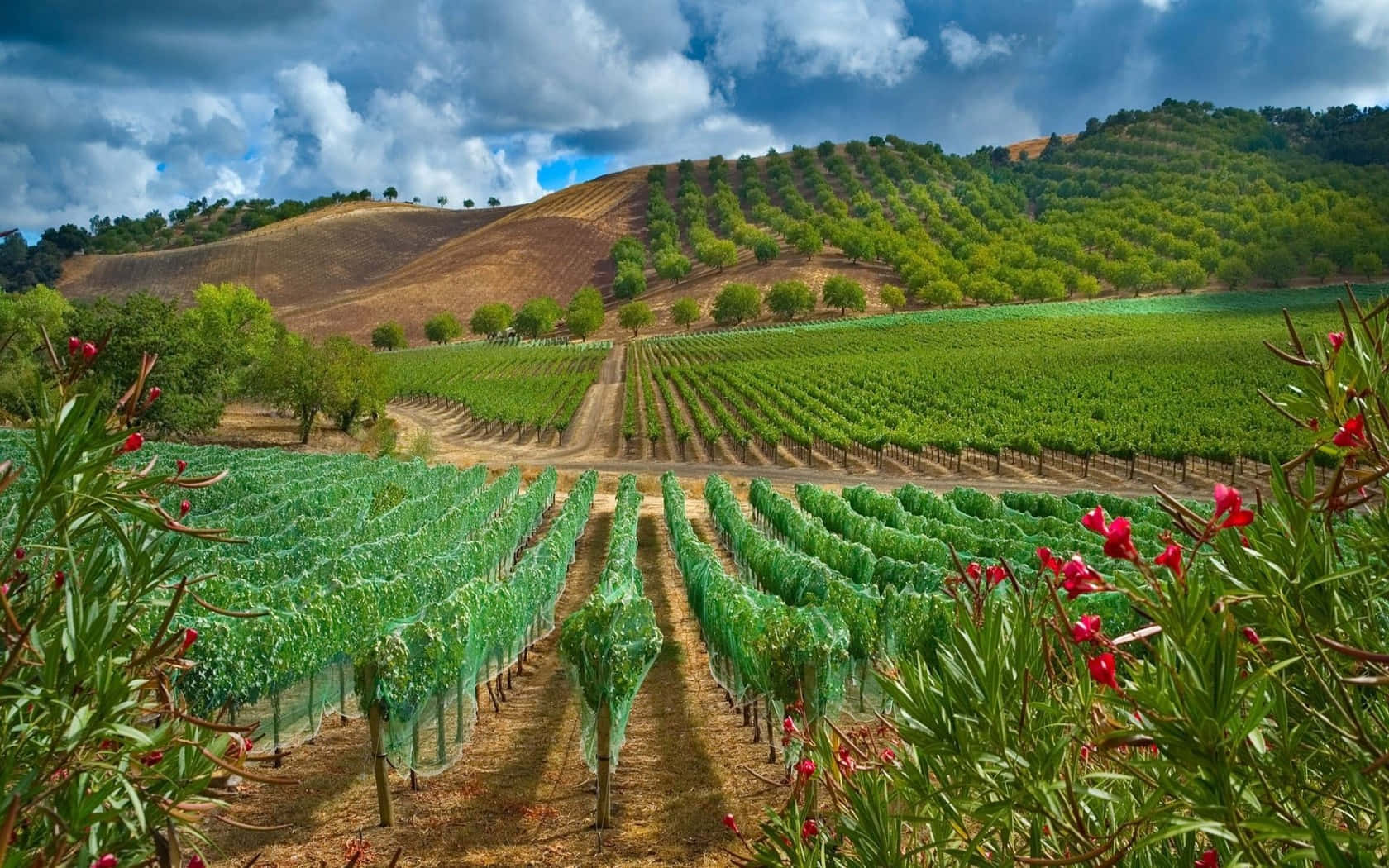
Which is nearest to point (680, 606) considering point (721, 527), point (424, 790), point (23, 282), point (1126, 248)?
point (721, 527)

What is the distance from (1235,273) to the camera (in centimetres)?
11294

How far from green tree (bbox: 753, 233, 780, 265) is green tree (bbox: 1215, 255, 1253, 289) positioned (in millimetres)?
62016

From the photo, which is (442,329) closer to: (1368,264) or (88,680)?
(88,680)

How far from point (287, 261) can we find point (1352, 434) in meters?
153

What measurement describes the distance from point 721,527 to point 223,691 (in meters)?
18.9

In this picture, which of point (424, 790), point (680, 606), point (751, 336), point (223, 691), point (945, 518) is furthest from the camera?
point (751, 336)

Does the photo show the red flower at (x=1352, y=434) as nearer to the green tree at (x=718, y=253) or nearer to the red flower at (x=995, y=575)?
the red flower at (x=995, y=575)

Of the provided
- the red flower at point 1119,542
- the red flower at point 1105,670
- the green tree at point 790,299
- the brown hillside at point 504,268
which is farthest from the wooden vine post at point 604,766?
the brown hillside at point 504,268

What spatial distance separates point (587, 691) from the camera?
33.9 ft

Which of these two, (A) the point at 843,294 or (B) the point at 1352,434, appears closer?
(B) the point at 1352,434

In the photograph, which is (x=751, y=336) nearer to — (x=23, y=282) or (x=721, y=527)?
(x=721, y=527)

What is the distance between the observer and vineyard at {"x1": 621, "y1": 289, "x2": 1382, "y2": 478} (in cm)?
4306

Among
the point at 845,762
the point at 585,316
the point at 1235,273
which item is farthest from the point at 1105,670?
the point at 1235,273

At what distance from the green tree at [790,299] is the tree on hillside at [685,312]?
10.2 ft
